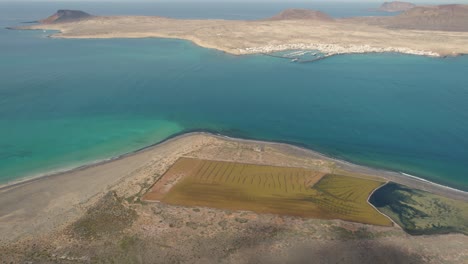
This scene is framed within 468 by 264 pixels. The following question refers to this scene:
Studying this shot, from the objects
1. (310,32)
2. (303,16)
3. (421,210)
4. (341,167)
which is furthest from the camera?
(303,16)

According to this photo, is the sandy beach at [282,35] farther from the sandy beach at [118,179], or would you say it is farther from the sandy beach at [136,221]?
the sandy beach at [136,221]

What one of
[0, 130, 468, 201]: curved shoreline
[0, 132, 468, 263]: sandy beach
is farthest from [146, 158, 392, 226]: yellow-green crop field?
[0, 130, 468, 201]: curved shoreline

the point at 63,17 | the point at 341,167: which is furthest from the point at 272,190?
the point at 63,17

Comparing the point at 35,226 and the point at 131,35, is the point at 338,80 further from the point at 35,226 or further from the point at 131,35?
the point at 131,35

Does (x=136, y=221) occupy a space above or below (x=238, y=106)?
below

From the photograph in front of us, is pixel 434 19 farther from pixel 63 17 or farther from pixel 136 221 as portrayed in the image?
pixel 63 17

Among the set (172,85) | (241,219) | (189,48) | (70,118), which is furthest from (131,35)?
(241,219)

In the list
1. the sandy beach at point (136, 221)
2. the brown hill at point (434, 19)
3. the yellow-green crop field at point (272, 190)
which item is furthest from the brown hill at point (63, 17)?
the yellow-green crop field at point (272, 190)

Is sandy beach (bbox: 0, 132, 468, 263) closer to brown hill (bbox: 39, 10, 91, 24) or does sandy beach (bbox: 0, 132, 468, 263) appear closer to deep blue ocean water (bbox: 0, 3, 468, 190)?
deep blue ocean water (bbox: 0, 3, 468, 190)
